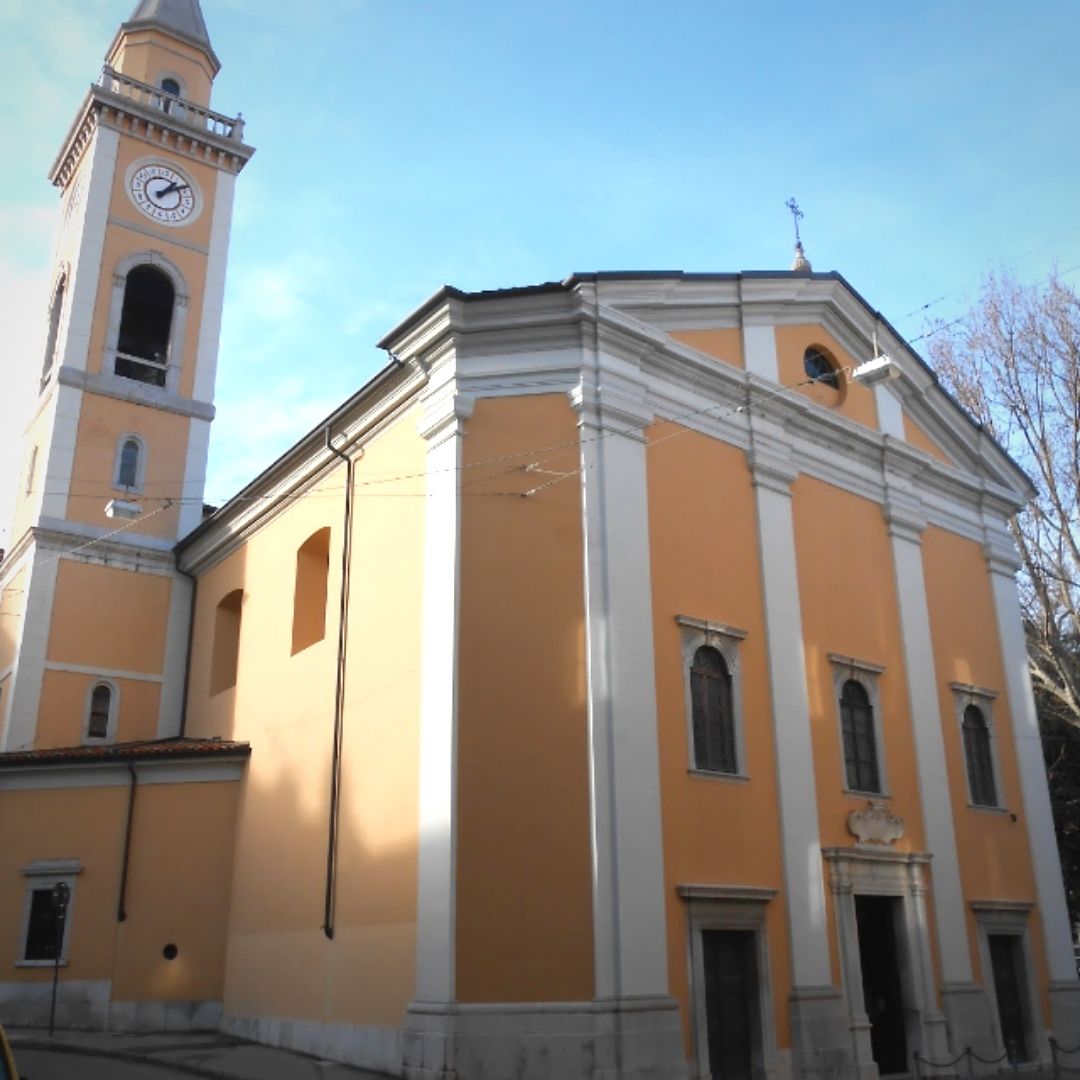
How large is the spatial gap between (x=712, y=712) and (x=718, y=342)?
16.5 feet

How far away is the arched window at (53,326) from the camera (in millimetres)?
22812

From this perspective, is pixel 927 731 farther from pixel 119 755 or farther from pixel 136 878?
pixel 119 755

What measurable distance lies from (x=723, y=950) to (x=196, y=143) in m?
19.5

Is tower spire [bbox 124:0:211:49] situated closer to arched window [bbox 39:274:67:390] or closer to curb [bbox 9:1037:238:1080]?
arched window [bbox 39:274:67:390]

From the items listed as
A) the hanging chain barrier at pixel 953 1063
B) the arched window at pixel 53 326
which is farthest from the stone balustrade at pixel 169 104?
the hanging chain barrier at pixel 953 1063

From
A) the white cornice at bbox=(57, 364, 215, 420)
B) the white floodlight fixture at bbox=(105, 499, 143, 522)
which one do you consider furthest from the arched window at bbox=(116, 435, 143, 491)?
the white cornice at bbox=(57, 364, 215, 420)

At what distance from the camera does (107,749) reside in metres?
16.9

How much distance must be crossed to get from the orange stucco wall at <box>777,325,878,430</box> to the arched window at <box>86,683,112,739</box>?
41.5 feet

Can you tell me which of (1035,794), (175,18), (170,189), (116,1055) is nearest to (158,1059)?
(116,1055)

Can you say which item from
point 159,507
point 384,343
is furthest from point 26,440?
point 384,343

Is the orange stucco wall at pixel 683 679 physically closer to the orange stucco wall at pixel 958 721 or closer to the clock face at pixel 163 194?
the orange stucco wall at pixel 958 721

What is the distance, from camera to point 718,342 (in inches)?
599

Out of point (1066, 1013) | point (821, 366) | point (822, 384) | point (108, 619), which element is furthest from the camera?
point (108, 619)

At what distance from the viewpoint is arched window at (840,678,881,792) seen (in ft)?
48.3
